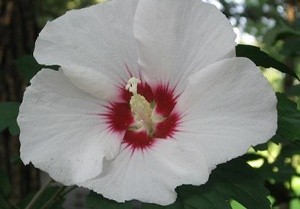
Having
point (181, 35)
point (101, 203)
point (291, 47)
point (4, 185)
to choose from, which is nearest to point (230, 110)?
point (181, 35)

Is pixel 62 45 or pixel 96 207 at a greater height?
pixel 62 45

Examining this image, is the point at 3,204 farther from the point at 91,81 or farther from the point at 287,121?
the point at 287,121

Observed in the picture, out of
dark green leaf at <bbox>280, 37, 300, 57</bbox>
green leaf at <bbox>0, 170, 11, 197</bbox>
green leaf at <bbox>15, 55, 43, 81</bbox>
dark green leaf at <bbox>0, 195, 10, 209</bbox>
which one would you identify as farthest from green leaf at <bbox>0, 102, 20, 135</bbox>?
dark green leaf at <bbox>280, 37, 300, 57</bbox>

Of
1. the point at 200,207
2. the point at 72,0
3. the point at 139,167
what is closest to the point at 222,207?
the point at 200,207

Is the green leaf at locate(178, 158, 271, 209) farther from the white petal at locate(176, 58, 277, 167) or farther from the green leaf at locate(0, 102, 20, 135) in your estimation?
the green leaf at locate(0, 102, 20, 135)

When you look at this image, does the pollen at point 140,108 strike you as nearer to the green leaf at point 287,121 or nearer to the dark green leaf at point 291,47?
the green leaf at point 287,121

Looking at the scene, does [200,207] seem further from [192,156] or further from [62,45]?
[62,45]

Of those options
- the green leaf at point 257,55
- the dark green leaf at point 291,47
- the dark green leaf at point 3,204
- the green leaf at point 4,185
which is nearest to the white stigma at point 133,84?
the green leaf at point 257,55
